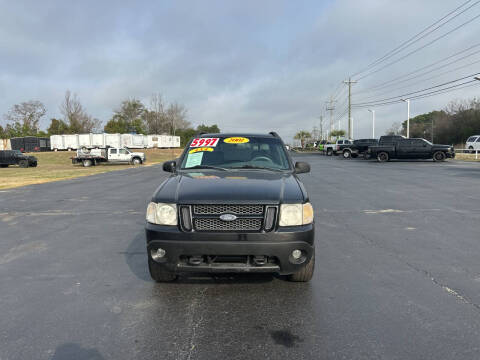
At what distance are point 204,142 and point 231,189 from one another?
1.82 m

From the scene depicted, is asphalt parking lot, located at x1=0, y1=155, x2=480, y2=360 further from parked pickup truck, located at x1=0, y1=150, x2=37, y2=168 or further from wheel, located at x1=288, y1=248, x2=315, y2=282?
parked pickup truck, located at x1=0, y1=150, x2=37, y2=168

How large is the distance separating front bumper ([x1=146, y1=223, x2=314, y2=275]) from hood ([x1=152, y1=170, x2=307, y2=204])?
1.01ft

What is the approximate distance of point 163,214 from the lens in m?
3.52

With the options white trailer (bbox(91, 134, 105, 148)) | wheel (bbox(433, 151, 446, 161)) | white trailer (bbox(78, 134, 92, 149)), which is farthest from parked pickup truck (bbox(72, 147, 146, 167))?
wheel (bbox(433, 151, 446, 161))

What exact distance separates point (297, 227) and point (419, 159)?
1274 inches

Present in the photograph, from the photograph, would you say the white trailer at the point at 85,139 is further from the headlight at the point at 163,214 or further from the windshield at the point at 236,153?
the headlight at the point at 163,214

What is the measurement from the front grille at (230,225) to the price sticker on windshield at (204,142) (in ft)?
6.36

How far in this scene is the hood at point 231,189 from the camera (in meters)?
3.44

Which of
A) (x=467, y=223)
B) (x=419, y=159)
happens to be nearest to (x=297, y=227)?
(x=467, y=223)

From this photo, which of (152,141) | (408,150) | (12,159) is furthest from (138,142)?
(408,150)

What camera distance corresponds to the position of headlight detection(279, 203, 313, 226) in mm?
3459

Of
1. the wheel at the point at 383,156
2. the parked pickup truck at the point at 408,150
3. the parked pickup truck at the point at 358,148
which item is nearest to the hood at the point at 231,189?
the parked pickup truck at the point at 408,150

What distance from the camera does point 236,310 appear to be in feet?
11.1

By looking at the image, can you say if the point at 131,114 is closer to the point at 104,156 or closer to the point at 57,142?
the point at 57,142
